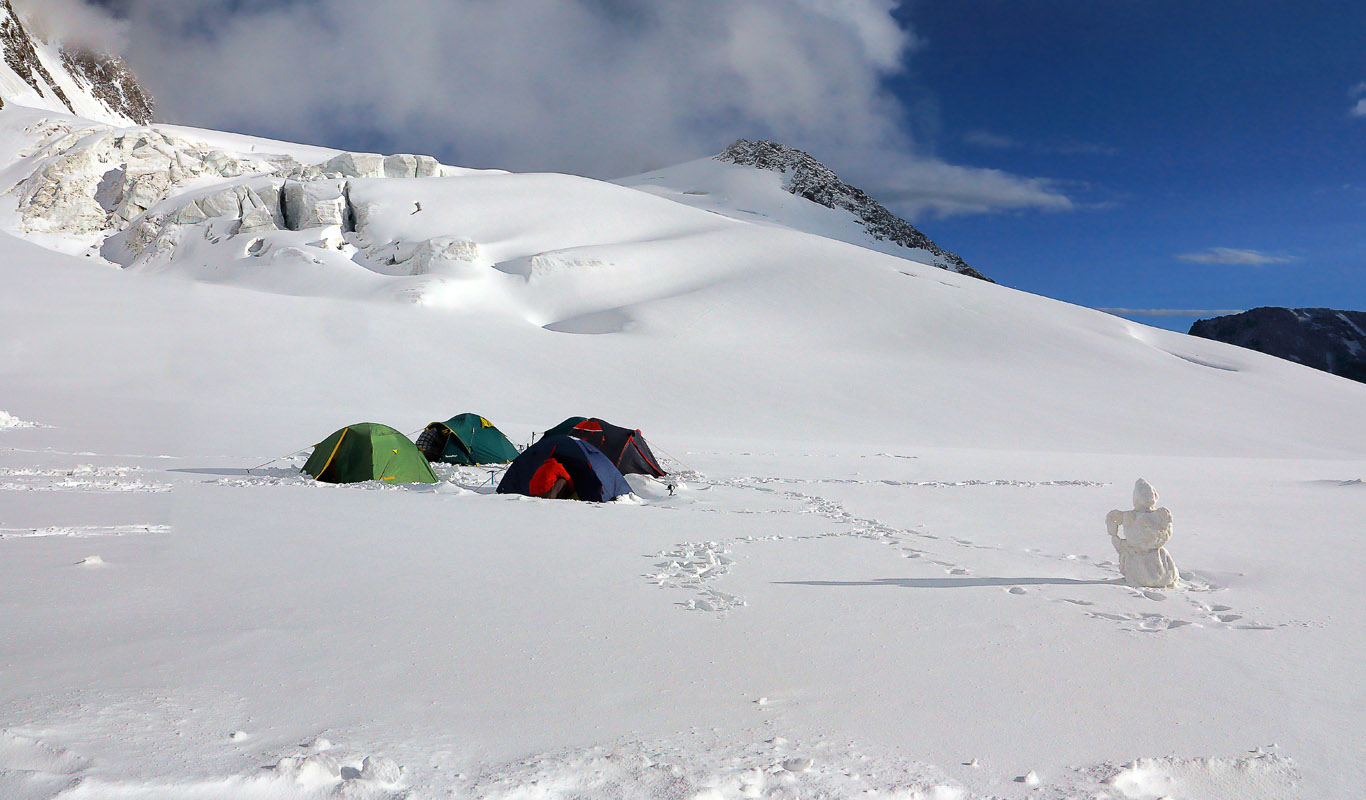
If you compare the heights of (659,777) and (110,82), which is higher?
(110,82)

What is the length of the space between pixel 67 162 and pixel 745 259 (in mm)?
52055

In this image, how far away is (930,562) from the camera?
25.9 ft

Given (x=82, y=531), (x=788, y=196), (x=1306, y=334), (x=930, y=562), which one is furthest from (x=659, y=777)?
(x=1306, y=334)

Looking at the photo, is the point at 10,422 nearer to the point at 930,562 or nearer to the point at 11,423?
the point at 11,423

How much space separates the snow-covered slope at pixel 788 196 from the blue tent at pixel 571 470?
10346cm

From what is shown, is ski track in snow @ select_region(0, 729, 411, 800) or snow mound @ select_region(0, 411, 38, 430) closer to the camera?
ski track in snow @ select_region(0, 729, 411, 800)

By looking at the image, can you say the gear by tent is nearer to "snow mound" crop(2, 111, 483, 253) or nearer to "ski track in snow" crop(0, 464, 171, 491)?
"ski track in snow" crop(0, 464, 171, 491)

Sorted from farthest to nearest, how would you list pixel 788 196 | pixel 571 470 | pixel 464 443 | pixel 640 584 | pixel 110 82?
pixel 788 196 < pixel 110 82 < pixel 464 443 < pixel 571 470 < pixel 640 584

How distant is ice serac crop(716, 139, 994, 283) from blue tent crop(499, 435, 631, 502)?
12517cm

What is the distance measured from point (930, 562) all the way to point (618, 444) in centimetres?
731

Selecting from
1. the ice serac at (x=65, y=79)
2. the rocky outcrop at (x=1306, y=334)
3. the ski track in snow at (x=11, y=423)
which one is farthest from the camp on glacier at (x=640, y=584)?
the rocky outcrop at (x=1306, y=334)

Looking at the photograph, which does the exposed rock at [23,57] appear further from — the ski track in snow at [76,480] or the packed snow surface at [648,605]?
the ski track in snow at [76,480]

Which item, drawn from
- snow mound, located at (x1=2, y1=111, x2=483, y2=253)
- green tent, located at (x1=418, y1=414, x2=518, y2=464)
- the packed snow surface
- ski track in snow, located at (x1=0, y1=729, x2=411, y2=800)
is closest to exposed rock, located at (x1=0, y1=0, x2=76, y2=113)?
snow mound, located at (x1=2, y1=111, x2=483, y2=253)

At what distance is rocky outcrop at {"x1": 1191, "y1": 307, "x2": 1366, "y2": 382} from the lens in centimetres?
11819
